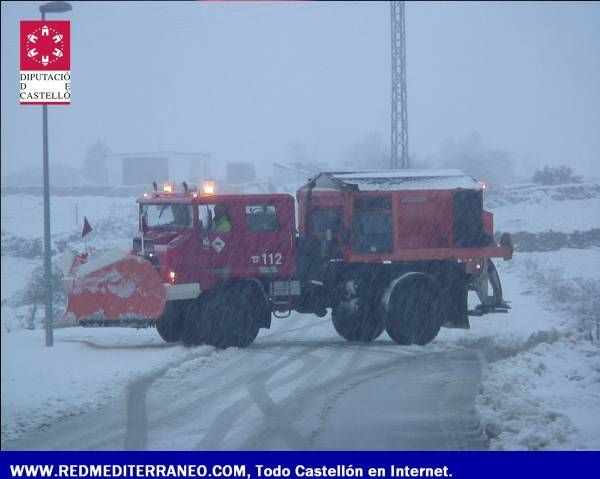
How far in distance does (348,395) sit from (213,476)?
12.6 feet

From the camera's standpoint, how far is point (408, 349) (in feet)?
48.8

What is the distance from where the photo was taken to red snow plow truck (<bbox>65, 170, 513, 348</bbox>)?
14.3 metres

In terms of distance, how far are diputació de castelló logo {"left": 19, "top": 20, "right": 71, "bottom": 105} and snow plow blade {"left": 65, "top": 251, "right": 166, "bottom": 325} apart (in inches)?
138

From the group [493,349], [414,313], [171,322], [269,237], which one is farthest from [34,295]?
[493,349]

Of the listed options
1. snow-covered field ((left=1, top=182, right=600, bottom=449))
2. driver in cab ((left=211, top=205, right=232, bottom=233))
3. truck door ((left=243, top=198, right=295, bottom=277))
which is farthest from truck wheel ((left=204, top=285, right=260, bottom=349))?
driver in cab ((left=211, top=205, right=232, bottom=233))

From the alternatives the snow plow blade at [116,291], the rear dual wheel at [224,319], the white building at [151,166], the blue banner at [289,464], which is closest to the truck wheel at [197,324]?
the rear dual wheel at [224,319]

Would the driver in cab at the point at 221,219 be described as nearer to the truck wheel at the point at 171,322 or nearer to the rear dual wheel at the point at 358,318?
the truck wheel at the point at 171,322

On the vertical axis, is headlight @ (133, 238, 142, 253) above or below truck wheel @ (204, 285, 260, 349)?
above

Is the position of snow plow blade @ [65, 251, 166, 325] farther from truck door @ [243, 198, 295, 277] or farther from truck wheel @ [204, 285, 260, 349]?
truck door @ [243, 198, 295, 277]

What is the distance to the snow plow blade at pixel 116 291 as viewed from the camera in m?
13.7

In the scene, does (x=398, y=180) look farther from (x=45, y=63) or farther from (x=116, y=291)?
(x=45, y=63)

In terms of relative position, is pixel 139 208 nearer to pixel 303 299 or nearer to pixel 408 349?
pixel 303 299

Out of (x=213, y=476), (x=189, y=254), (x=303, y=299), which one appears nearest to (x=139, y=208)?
(x=189, y=254)

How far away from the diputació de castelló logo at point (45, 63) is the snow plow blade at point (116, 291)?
3514 millimetres
